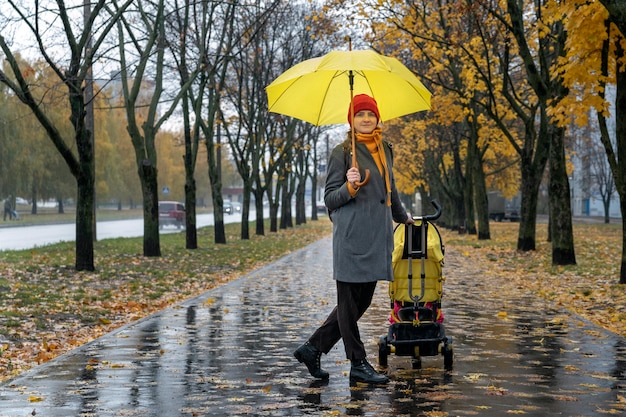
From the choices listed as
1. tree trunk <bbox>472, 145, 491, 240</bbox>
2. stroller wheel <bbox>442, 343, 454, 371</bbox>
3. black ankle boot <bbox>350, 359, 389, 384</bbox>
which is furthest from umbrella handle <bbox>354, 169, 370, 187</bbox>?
tree trunk <bbox>472, 145, 491, 240</bbox>

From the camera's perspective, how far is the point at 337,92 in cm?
774

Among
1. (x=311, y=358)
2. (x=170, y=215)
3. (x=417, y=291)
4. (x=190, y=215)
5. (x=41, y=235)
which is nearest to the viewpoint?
(x=311, y=358)

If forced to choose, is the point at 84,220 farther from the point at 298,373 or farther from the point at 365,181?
the point at 365,181

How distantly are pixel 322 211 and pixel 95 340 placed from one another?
10791cm

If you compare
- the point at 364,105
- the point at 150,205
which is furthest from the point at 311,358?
the point at 150,205

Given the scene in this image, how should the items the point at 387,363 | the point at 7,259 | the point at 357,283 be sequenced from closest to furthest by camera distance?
1. the point at 357,283
2. the point at 387,363
3. the point at 7,259

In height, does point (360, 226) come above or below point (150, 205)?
below

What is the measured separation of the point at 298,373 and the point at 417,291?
1179 millimetres

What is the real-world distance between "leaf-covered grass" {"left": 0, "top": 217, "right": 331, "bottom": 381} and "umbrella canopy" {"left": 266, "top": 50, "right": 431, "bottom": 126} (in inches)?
127

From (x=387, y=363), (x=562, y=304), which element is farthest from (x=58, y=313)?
(x=562, y=304)

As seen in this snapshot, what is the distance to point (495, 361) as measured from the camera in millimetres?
7926

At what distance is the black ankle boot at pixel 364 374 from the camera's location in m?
6.72

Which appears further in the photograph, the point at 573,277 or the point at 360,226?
the point at 573,277

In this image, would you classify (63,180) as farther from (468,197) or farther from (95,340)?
(95,340)
